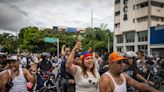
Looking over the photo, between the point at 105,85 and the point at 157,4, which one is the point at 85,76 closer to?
the point at 105,85

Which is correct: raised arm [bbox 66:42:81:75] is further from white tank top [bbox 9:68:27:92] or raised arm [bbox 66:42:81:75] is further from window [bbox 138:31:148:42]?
window [bbox 138:31:148:42]

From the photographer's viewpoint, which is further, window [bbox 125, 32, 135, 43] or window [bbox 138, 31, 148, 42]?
window [bbox 125, 32, 135, 43]

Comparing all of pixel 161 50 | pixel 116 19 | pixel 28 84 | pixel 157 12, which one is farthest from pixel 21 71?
pixel 116 19

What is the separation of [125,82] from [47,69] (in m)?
8.46

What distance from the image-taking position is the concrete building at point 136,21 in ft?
136

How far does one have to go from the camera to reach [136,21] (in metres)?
43.7

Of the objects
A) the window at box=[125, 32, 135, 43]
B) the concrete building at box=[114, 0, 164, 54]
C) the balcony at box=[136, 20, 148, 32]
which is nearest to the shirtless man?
the concrete building at box=[114, 0, 164, 54]

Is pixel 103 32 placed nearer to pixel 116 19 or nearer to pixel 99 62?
pixel 116 19

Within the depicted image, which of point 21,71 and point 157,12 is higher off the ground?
point 157,12

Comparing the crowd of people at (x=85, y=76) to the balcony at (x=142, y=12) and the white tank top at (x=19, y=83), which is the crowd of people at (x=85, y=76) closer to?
the white tank top at (x=19, y=83)

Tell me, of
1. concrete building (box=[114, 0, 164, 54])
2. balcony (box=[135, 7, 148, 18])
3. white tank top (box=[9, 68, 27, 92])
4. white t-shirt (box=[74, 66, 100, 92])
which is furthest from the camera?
balcony (box=[135, 7, 148, 18])

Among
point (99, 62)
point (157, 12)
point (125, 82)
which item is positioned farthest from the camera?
point (157, 12)

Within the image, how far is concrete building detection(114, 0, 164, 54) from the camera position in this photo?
136 ft

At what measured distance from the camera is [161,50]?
37.7 metres
